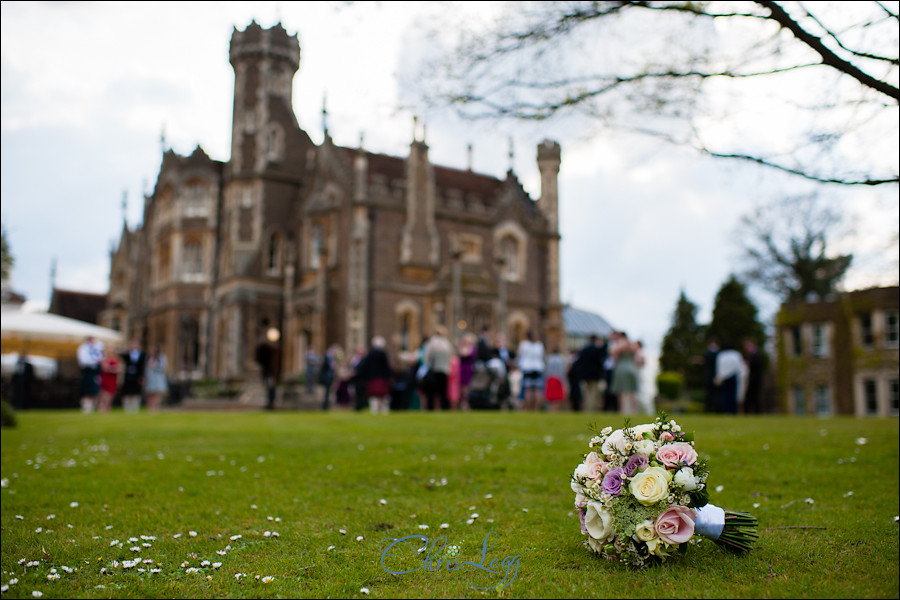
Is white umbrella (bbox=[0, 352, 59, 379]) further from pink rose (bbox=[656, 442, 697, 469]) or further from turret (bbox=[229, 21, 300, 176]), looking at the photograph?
pink rose (bbox=[656, 442, 697, 469])

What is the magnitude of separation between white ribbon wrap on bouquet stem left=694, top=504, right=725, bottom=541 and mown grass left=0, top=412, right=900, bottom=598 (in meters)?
0.14

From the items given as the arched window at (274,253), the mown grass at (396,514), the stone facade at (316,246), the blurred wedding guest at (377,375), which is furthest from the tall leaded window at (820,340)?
the mown grass at (396,514)

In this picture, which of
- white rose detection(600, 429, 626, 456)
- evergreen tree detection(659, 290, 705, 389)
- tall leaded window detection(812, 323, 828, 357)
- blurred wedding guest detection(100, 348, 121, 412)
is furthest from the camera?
evergreen tree detection(659, 290, 705, 389)

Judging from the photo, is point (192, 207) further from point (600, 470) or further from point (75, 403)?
point (600, 470)

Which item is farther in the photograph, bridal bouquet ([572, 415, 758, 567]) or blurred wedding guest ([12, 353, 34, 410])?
blurred wedding guest ([12, 353, 34, 410])

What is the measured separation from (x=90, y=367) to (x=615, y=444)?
1928 centimetres

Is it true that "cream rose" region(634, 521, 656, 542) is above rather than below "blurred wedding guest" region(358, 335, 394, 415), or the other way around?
below

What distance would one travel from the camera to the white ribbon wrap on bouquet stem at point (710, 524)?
4637 mm

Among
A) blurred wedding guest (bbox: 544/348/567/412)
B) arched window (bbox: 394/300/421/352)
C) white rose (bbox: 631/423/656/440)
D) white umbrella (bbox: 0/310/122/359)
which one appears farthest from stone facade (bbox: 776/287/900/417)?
white rose (bbox: 631/423/656/440)

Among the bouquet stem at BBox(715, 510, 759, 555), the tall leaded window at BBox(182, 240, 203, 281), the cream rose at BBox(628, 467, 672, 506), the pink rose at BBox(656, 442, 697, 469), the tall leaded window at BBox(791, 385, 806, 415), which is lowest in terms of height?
the tall leaded window at BBox(791, 385, 806, 415)

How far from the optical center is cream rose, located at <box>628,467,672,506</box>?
417cm

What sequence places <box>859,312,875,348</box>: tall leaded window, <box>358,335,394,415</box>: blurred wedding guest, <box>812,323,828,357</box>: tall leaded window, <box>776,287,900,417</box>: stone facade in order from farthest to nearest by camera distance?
<box>812,323,828,357</box>: tall leaded window < <box>859,312,875,348</box>: tall leaded window < <box>776,287,900,417</box>: stone facade < <box>358,335,394,415</box>: blurred wedding guest

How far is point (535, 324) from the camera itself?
4166cm

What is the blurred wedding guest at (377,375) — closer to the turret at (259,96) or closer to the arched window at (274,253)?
the arched window at (274,253)
